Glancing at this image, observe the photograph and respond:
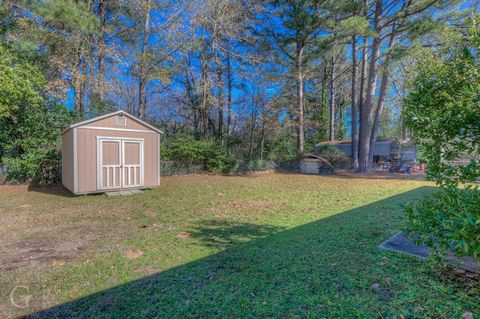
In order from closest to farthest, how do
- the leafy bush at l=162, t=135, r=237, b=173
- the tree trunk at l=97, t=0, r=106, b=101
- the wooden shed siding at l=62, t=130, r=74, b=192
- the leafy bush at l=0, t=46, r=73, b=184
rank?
the wooden shed siding at l=62, t=130, r=74, b=192
the leafy bush at l=0, t=46, r=73, b=184
the tree trunk at l=97, t=0, r=106, b=101
the leafy bush at l=162, t=135, r=237, b=173

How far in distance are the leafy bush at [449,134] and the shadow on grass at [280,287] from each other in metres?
0.60

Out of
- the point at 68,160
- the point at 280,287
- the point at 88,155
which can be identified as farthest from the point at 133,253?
the point at 68,160

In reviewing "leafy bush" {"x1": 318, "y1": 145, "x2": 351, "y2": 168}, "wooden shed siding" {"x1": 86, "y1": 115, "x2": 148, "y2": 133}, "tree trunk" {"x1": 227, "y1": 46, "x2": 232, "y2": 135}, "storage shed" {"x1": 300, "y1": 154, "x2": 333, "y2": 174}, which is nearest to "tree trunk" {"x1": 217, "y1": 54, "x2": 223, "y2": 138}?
"tree trunk" {"x1": 227, "y1": 46, "x2": 232, "y2": 135}

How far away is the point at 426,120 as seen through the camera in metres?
2.03

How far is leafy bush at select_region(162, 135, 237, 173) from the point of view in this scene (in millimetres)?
12508

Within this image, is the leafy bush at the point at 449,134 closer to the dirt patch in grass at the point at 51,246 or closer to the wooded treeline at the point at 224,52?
the dirt patch in grass at the point at 51,246

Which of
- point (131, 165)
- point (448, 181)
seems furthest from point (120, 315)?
point (131, 165)

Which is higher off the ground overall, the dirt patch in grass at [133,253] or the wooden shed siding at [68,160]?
the wooden shed siding at [68,160]

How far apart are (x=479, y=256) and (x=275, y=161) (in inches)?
569

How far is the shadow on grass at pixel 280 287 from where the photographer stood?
193 cm

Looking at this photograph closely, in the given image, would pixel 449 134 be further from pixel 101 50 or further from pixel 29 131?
pixel 101 50

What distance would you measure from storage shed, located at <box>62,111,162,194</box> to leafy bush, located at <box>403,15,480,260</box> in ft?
24.9

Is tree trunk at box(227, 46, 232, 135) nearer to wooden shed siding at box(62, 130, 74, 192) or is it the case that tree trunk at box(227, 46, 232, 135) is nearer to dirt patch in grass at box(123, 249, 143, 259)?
wooden shed siding at box(62, 130, 74, 192)

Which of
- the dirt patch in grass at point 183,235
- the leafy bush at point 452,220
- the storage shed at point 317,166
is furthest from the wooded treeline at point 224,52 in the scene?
the dirt patch in grass at point 183,235
